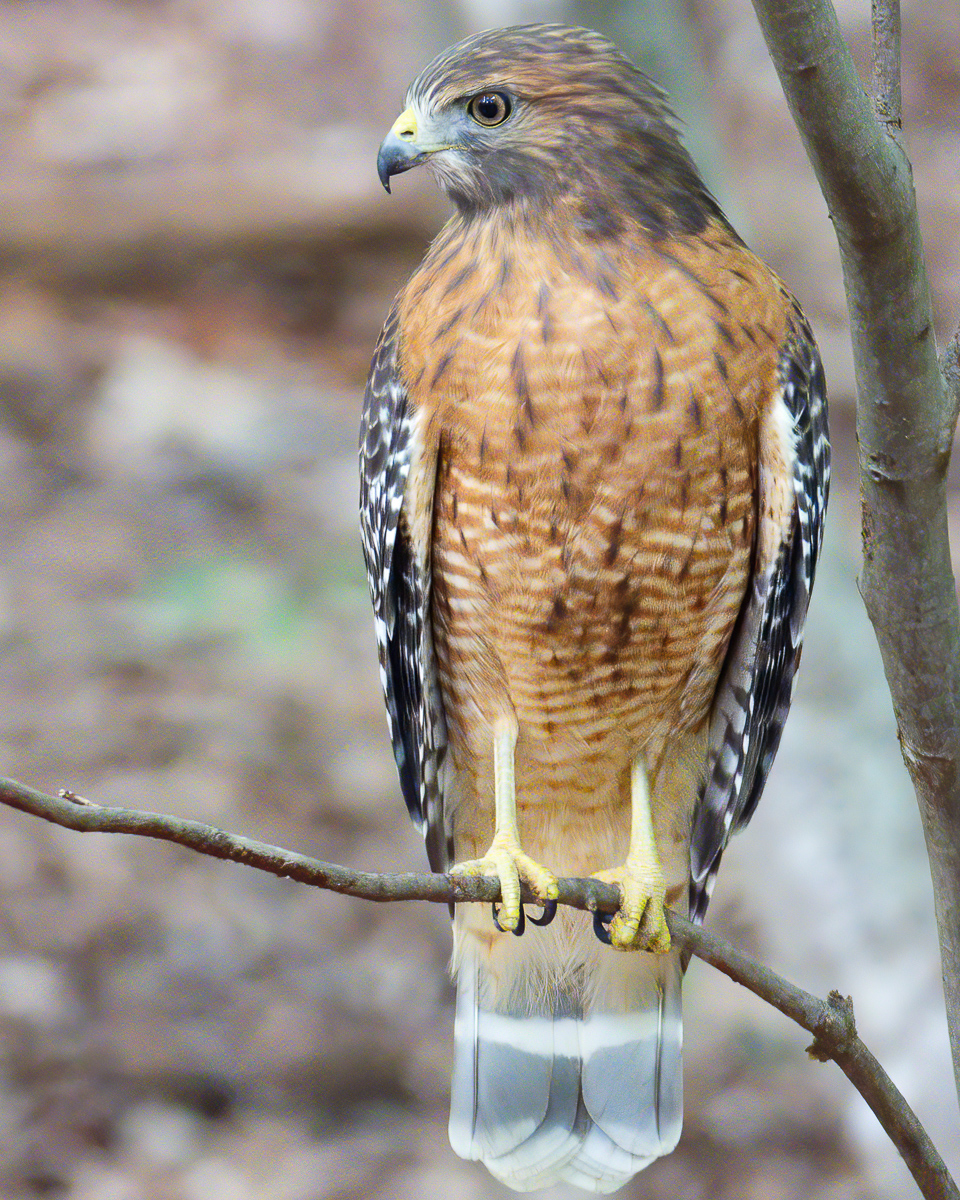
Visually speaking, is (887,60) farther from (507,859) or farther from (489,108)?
(507,859)

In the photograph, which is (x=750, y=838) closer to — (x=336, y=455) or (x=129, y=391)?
(x=336, y=455)

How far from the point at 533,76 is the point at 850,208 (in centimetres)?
115

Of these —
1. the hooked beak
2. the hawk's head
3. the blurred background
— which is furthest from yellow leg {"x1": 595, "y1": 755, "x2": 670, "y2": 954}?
the blurred background

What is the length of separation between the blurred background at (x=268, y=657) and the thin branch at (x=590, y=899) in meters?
2.27

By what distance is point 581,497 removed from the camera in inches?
111

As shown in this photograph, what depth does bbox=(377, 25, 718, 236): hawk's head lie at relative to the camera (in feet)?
9.36

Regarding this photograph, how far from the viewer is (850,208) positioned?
1.94 metres

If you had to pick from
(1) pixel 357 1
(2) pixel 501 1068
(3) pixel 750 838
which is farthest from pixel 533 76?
(1) pixel 357 1

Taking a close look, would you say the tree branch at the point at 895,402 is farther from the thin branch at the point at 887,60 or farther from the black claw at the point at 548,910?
the black claw at the point at 548,910

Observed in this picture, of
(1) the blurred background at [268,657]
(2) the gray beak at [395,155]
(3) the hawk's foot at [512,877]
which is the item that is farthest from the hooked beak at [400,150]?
(1) the blurred background at [268,657]

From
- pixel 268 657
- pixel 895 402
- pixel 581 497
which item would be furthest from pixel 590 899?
pixel 268 657

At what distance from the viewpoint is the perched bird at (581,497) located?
110 inches

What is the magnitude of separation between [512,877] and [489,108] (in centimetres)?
164

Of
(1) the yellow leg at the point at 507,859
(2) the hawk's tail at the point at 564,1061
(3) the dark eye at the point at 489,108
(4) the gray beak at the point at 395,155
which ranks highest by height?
(3) the dark eye at the point at 489,108
